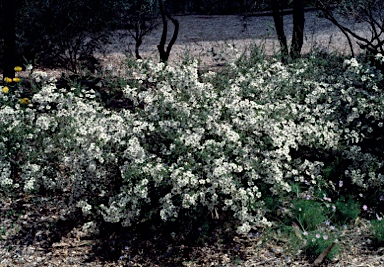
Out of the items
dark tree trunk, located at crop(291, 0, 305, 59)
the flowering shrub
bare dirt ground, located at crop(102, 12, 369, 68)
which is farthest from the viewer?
bare dirt ground, located at crop(102, 12, 369, 68)

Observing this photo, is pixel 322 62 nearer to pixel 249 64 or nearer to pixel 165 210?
pixel 249 64

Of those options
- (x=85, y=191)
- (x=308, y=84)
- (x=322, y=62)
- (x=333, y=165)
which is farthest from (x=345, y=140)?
(x=85, y=191)

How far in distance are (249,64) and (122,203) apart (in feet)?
8.59

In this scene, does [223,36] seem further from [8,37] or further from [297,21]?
[8,37]

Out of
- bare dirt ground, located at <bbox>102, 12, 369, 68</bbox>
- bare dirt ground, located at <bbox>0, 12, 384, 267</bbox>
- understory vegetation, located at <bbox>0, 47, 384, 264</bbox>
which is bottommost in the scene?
bare dirt ground, located at <bbox>0, 12, 384, 267</bbox>

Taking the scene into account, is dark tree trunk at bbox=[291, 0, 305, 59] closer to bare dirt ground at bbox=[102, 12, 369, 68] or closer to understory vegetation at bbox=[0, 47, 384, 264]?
bare dirt ground at bbox=[102, 12, 369, 68]

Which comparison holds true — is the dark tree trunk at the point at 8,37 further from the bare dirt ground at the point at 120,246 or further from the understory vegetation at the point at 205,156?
the bare dirt ground at the point at 120,246

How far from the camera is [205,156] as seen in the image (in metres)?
4.54

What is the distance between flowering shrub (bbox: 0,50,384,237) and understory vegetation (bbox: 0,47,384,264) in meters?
0.01

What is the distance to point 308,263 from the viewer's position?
14.6 feet

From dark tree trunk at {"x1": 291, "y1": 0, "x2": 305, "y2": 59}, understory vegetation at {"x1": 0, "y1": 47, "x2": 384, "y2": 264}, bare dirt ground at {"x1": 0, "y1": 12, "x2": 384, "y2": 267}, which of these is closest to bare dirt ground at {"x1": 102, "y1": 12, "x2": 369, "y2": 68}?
dark tree trunk at {"x1": 291, "y1": 0, "x2": 305, "y2": 59}

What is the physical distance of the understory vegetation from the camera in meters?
4.52

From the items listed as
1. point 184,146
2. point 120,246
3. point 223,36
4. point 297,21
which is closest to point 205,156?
point 184,146

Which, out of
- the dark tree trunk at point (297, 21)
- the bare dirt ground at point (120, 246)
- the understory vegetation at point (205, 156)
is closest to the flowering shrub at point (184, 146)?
the understory vegetation at point (205, 156)
